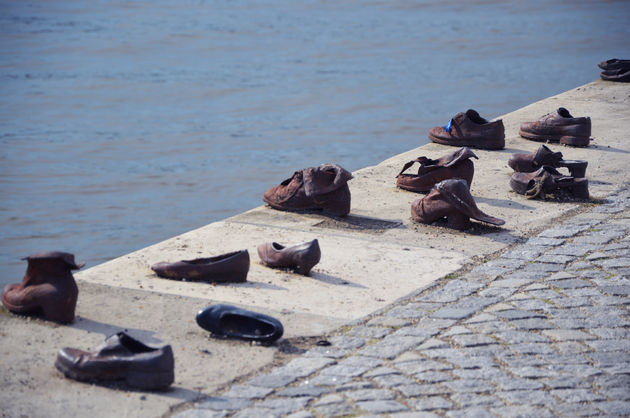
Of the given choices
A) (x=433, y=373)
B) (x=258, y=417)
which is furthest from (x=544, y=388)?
(x=258, y=417)

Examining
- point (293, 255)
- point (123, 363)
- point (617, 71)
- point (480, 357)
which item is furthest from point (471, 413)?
point (617, 71)

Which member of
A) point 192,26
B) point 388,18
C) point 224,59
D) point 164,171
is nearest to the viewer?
point 164,171

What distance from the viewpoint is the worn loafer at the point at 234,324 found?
174 inches

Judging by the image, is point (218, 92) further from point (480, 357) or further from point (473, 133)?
point (480, 357)

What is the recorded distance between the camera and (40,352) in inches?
168

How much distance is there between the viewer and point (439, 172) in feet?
23.7

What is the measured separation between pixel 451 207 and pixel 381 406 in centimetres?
274

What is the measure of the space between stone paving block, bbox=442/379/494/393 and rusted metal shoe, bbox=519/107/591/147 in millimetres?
5428

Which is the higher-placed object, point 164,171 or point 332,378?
point 332,378

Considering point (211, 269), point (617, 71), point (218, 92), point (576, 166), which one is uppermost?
point (617, 71)

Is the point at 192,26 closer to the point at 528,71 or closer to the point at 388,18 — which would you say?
the point at 388,18

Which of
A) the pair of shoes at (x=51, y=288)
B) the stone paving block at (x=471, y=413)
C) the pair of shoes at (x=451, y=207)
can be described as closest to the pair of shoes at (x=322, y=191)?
the pair of shoes at (x=451, y=207)

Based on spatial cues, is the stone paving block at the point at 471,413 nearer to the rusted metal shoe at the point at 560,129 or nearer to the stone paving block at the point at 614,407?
the stone paving block at the point at 614,407

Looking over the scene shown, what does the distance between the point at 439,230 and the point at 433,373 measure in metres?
2.40
